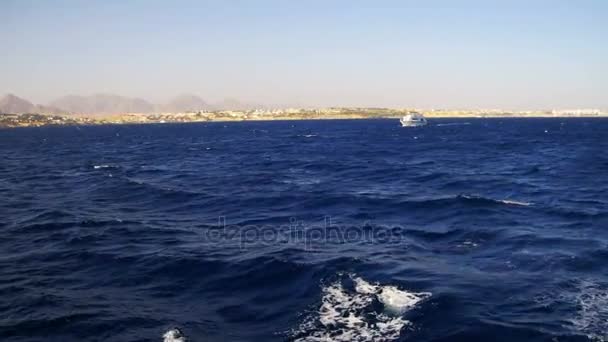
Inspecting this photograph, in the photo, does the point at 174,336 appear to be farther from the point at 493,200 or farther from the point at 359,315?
the point at 493,200

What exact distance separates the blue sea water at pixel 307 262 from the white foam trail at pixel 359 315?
2.8 inches

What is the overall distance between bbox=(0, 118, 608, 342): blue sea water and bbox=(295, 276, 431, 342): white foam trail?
2.8 inches

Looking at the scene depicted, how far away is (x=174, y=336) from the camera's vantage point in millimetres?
15719

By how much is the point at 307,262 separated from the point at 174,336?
29.5ft

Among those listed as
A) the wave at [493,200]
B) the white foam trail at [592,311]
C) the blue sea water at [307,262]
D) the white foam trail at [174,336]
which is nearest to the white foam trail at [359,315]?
the blue sea water at [307,262]

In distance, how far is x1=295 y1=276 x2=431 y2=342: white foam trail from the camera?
1602 centimetres

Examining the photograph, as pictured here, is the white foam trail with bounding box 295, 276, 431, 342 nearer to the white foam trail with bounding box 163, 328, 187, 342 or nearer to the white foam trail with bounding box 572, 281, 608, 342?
the white foam trail with bounding box 163, 328, 187, 342

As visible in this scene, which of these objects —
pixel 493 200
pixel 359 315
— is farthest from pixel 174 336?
pixel 493 200

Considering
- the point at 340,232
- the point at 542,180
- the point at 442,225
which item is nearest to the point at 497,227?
the point at 442,225

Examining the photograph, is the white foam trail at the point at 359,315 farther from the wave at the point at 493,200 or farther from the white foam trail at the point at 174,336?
the wave at the point at 493,200

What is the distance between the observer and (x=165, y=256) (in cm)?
2473

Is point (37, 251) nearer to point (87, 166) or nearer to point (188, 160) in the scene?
point (87, 166)

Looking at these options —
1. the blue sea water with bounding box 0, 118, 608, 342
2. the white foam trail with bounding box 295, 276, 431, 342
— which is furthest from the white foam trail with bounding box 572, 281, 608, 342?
the white foam trail with bounding box 295, 276, 431, 342

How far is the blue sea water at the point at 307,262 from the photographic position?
1677 cm
